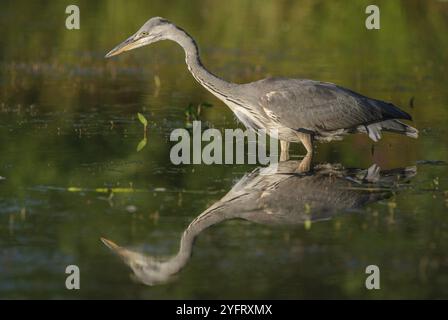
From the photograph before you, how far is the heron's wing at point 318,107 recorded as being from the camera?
11664 mm

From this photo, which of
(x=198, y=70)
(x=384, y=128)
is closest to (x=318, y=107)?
(x=384, y=128)

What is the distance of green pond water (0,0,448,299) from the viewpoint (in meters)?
7.61

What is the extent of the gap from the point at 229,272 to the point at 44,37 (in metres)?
14.8

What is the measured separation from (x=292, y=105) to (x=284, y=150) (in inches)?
25.5

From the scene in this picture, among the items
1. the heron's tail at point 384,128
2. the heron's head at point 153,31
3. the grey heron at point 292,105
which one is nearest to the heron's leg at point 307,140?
the grey heron at point 292,105

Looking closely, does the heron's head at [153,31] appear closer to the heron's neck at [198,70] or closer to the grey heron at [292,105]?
the grey heron at [292,105]

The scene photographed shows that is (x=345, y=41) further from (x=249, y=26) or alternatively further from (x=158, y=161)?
(x=158, y=161)

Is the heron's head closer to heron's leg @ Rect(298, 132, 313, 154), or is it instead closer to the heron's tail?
heron's leg @ Rect(298, 132, 313, 154)

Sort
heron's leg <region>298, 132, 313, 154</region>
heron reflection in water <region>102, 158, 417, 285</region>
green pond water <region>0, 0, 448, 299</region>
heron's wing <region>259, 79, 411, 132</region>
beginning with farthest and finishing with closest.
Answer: heron's leg <region>298, 132, 313, 154</region> → heron's wing <region>259, 79, 411, 132</region> → heron reflection in water <region>102, 158, 417, 285</region> → green pond water <region>0, 0, 448, 299</region>

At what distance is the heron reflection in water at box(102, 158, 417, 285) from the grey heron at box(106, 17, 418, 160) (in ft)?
1.59

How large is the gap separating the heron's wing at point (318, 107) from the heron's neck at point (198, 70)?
18.6 inches

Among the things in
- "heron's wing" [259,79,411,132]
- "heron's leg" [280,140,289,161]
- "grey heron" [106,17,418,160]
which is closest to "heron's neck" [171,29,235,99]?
"grey heron" [106,17,418,160]

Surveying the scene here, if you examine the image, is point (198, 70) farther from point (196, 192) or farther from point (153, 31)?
point (196, 192)
